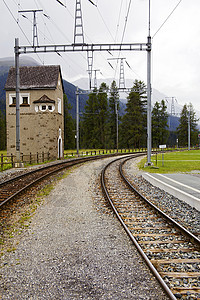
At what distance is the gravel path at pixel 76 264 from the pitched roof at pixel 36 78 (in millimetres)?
28632

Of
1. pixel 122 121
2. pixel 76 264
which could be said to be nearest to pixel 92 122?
pixel 122 121

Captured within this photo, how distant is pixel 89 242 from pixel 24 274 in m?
1.66

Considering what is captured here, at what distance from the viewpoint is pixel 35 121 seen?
3381cm

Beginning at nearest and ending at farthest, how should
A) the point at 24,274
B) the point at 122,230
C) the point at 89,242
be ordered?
1. the point at 24,274
2. the point at 89,242
3. the point at 122,230

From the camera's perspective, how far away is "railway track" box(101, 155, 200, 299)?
386 centimetres

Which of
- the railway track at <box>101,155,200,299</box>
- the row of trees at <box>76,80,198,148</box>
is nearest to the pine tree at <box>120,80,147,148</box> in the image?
the row of trees at <box>76,80,198,148</box>

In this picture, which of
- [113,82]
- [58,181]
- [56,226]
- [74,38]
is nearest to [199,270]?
[56,226]

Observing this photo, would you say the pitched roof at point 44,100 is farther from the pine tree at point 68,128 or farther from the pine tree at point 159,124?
the pine tree at point 159,124

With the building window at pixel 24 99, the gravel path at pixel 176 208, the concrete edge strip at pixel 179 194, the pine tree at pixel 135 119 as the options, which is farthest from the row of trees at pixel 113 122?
the gravel path at pixel 176 208

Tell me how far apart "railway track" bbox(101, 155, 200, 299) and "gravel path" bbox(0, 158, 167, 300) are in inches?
7.3

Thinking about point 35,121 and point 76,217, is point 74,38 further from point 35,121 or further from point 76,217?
point 35,121

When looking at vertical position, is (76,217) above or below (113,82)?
below

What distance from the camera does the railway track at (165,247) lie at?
3.86 meters

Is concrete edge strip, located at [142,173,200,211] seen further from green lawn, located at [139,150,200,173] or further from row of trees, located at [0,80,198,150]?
row of trees, located at [0,80,198,150]
